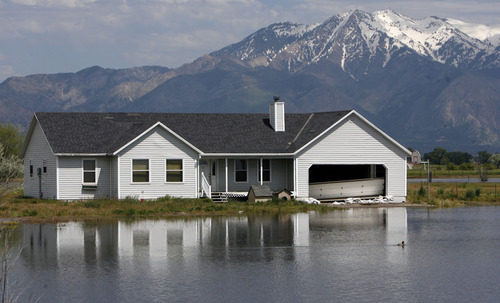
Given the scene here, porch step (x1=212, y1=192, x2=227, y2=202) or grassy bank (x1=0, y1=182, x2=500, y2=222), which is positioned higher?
porch step (x1=212, y1=192, x2=227, y2=202)

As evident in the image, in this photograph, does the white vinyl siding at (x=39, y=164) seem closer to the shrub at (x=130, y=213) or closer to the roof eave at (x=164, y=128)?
the roof eave at (x=164, y=128)

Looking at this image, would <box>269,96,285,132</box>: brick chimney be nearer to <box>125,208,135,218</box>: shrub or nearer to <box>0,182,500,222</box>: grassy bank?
<box>0,182,500,222</box>: grassy bank

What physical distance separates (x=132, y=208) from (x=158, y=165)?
6.42 metres

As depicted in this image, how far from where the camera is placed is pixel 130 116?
53.6 meters

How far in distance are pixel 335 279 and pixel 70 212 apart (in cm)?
2037

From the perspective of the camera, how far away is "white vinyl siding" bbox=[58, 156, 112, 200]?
47125 mm

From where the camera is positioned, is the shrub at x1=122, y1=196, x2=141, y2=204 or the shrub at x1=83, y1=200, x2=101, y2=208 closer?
the shrub at x1=83, y1=200, x2=101, y2=208

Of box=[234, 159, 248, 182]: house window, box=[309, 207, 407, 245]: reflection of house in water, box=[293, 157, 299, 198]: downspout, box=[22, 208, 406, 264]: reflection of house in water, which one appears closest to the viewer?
box=[22, 208, 406, 264]: reflection of house in water

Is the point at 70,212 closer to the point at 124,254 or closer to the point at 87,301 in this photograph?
the point at 124,254

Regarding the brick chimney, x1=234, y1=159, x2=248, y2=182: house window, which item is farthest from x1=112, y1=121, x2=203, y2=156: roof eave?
the brick chimney

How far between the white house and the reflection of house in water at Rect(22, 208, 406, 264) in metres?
8.22

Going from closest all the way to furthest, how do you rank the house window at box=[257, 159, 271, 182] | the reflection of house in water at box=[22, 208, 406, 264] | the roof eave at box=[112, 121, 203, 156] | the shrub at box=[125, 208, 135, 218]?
the reflection of house in water at box=[22, 208, 406, 264]
the shrub at box=[125, 208, 135, 218]
the roof eave at box=[112, 121, 203, 156]
the house window at box=[257, 159, 271, 182]

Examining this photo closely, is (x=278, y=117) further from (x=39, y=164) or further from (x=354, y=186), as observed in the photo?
(x=39, y=164)

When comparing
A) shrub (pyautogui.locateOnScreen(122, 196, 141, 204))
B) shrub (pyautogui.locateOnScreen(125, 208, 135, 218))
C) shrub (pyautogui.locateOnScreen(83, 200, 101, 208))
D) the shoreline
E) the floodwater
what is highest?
shrub (pyautogui.locateOnScreen(122, 196, 141, 204))
